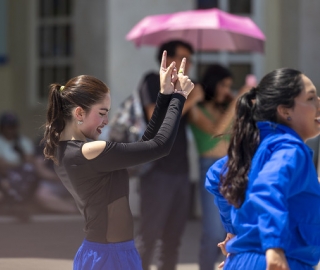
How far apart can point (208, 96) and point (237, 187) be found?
3365mm

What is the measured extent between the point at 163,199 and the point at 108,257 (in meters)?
2.12

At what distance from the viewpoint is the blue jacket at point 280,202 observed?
2.81 meters

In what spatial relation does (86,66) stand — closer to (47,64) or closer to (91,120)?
(47,64)

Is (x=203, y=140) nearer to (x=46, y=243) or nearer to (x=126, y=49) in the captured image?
(x=46, y=243)

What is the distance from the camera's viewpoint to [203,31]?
7.84 m

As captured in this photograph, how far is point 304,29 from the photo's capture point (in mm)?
11562

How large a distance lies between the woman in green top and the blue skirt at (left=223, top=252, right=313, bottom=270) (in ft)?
8.40

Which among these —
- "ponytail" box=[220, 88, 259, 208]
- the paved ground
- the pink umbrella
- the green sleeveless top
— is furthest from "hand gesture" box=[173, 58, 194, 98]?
the pink umbrella

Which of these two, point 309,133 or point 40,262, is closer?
point 309,133

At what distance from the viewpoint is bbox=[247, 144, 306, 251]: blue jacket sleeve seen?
2.79m

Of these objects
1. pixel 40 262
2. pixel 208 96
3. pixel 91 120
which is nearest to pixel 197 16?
pixel 208 96

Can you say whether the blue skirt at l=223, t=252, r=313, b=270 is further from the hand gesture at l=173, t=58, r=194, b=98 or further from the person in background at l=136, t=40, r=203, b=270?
the person in background at l=136, t=40, r=203, b=270

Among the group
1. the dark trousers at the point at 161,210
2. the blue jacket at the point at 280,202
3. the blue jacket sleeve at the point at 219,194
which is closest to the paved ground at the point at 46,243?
the dark trousers at the point at 161,210

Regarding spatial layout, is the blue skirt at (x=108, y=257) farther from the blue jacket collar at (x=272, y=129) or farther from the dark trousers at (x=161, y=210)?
the dark trousers at (x=161, y=210)
